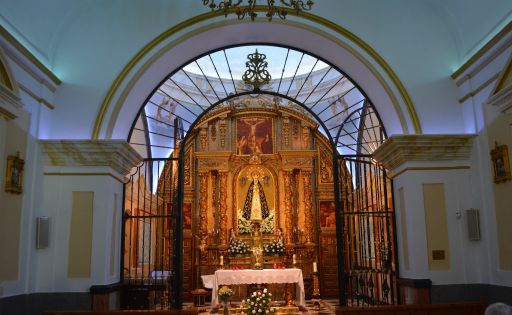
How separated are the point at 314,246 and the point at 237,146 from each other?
4139mm

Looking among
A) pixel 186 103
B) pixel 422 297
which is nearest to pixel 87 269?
pixel 422 297

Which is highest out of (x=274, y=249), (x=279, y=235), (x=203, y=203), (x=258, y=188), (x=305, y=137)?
(x=305, y=137)

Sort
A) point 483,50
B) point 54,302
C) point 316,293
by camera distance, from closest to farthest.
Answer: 1. point 483,50
2. point 54,302
3. point 316,293

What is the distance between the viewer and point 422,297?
7.57 metres

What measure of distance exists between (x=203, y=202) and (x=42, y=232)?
9431mm

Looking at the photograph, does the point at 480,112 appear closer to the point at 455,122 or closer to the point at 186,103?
the point at 455,122

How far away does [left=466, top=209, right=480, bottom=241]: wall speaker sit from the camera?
25.0 feet

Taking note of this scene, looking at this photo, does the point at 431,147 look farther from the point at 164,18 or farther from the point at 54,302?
the point at 54,302

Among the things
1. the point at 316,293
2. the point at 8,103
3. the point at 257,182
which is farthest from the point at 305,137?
the point at 8,103

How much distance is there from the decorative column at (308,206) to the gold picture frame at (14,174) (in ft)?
35.7

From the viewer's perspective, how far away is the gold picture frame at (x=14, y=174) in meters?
6.63

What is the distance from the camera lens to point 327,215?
55.9 ft

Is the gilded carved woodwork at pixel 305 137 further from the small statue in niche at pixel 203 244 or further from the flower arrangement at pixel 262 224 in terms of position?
the small statue in niche at pixel 203 244

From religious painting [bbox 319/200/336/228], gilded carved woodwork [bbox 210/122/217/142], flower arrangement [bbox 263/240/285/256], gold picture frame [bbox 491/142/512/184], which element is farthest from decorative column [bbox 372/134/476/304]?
gilded carved woodwork [bbox 210/122/217/142]
